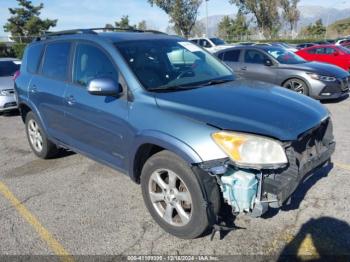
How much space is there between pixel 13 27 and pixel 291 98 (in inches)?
1976

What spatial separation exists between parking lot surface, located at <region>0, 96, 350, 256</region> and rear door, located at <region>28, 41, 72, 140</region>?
734 millimetres

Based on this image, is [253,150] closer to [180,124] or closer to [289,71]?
[180,124]

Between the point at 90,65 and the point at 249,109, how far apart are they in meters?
1.93

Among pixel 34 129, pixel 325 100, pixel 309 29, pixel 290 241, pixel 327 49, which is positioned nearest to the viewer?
pixel 290 241

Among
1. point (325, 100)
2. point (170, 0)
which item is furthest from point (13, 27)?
point (325, 100)

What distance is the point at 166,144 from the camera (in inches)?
123

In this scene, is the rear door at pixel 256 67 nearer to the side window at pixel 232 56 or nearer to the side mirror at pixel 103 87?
the side window at pixel 232 56

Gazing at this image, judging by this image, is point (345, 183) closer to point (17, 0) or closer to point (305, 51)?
point (305, 51)

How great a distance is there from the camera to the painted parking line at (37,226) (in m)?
3.21

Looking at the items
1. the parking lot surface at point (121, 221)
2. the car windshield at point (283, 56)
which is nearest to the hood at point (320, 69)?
the car windshield at point (283, 56)

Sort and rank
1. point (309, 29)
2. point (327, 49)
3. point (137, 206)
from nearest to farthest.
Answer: point (137, 206)
point (327, 49)
point (309, 29)

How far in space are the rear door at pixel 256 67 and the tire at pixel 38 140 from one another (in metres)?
5.70

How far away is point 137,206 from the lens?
3986mm

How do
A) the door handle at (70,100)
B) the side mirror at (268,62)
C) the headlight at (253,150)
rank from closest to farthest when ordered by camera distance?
the headlight at (253,150), the door handle at (70,100), the side mirror at (268,62)
